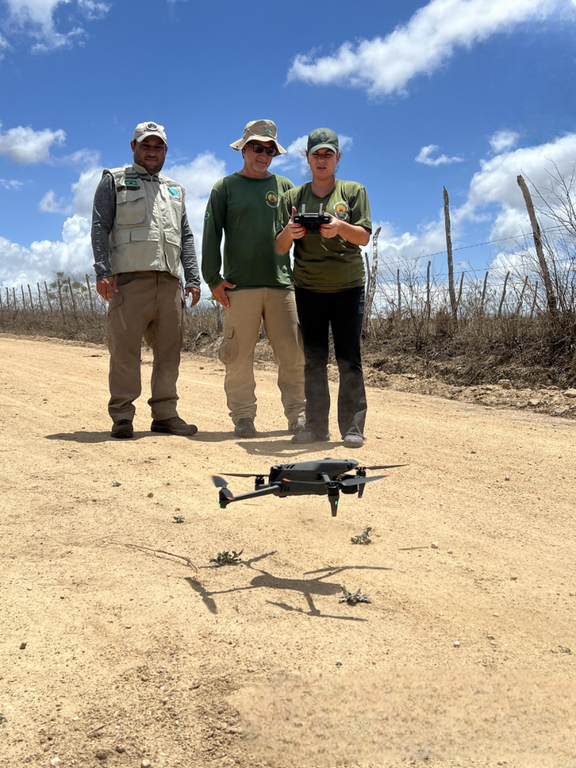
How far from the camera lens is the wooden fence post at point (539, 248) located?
332 inches

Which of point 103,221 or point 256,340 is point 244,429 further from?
point 103,221

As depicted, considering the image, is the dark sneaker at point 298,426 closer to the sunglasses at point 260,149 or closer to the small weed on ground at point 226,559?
the sunglasses at point 260,149

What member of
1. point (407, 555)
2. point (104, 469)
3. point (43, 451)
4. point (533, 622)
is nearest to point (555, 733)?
point (533, 622)

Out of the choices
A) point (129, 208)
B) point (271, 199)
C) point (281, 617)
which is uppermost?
point (271, 199)

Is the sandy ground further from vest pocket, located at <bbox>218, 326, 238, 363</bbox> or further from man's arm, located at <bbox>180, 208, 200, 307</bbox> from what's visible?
man's arm, located at <bbox>180, 208, 200, 307</bbox>

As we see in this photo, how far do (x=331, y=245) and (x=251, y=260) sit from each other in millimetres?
718

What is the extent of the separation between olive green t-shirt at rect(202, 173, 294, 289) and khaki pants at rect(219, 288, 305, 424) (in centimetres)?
12

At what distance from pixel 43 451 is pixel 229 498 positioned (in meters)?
2.44

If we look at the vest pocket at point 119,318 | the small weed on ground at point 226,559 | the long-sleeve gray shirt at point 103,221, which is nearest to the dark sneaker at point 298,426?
the vest pocket at point 119,318

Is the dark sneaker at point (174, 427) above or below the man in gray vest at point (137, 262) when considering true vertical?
below

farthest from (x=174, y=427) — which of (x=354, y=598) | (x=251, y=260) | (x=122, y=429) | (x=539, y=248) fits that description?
(x=539, y=248)

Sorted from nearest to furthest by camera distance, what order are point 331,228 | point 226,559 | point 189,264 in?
point 226,559
point 331,228
point 189,264

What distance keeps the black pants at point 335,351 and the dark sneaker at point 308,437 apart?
32 mm

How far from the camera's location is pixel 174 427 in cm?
499
